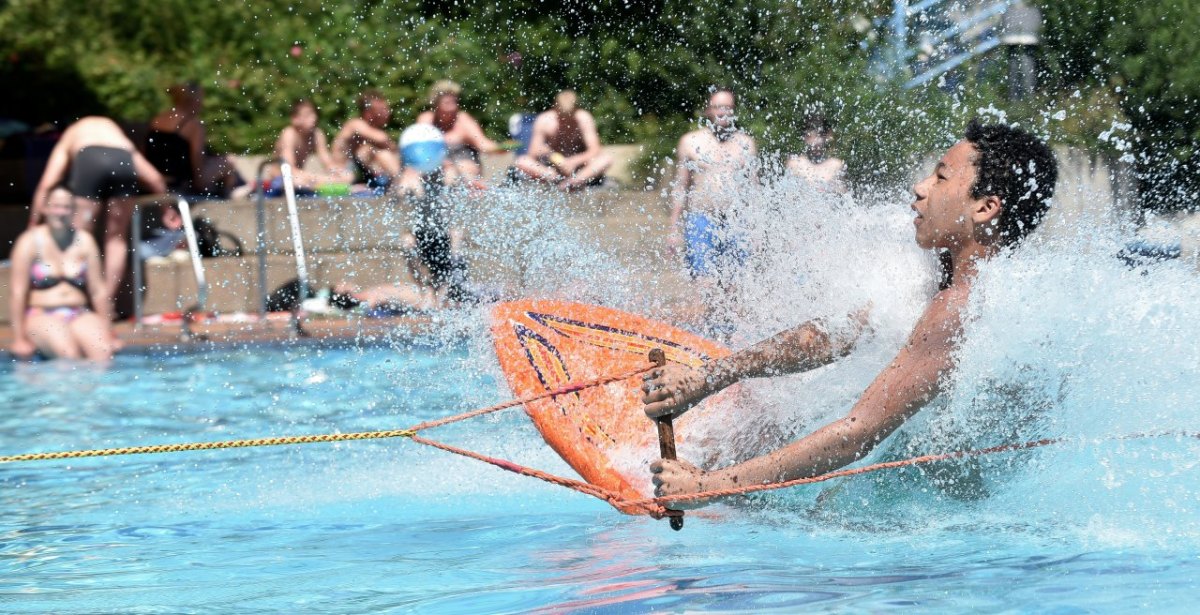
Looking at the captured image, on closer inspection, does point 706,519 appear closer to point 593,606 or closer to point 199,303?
point 593,606

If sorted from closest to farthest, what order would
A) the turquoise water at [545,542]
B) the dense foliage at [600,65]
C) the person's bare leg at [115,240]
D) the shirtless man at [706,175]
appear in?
1. the turquoise water at [545,542]
2. the shirtless man at [706,175]
3. the person's bare leg at [115,240]
4. the dense foliage at [600,65]

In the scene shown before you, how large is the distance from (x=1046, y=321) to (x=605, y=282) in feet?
8.76

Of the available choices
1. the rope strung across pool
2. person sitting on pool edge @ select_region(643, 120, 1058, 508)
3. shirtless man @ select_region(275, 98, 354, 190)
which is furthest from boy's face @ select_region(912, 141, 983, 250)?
shirtless man @ select_region(275, 98, 354, 190)

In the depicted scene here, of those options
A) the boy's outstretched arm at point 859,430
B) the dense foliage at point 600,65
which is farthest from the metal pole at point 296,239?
the boy's outstretched arm at point 859,430

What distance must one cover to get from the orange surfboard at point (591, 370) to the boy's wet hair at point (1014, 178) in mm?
1174

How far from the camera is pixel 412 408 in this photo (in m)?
6.44

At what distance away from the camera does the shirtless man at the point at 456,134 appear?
921cm

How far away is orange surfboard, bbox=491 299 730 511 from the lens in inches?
165

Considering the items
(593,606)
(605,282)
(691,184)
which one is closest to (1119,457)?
(593,606)

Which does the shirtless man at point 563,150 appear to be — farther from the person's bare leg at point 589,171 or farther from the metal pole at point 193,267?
the metal pole at point 193,267

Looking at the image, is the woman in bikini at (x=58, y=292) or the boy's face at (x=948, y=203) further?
the woman in bikini at (x=58, y=292)

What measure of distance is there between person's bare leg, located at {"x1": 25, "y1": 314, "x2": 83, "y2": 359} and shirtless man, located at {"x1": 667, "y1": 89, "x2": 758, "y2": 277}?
11.1ft

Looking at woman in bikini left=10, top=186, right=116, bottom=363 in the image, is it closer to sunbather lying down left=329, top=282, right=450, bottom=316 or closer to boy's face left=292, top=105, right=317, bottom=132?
sunbather lying down left=329, top=282, right=450, bottom=316

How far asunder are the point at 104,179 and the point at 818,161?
13.7 ft
